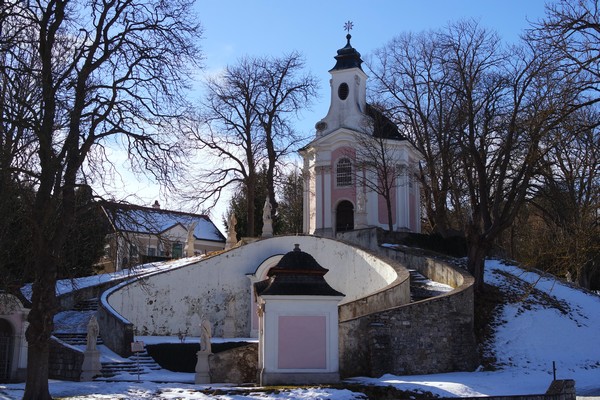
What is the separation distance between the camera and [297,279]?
16234 millimetres

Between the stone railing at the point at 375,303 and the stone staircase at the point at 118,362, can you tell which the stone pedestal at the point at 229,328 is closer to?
the stone staircase at the point at 118,362

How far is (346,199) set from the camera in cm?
3744

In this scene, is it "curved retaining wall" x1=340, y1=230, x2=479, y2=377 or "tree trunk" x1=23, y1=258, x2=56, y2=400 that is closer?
"tree trunk" x1=23, y1=258, x2=56, y2=400

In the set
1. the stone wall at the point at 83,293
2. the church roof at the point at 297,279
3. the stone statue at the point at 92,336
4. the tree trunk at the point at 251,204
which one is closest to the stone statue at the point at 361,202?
the tree trunk at the point at 251,204

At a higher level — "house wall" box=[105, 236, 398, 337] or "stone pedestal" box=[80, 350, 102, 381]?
"house wall" box=[105, 236, 398, 337]

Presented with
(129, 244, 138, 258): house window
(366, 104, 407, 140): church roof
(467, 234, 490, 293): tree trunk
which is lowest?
(129, 244, 138, 258): house window

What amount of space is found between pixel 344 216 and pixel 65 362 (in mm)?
19864

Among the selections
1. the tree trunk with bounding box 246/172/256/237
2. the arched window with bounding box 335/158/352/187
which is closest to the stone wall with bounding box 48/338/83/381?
the tree trunk with bounding box 246/172/256/237

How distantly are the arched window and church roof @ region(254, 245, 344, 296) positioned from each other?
2134 centimetres

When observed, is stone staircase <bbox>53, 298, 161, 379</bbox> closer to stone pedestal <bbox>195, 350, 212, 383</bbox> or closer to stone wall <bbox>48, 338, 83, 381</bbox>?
stone wall <bbox>48, 338, 83, 381</bbox>

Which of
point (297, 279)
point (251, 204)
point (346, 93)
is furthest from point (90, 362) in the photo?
point (346, 93)

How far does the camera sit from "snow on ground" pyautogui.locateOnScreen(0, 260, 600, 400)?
1522 centimetres

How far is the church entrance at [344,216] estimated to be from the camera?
37.7m

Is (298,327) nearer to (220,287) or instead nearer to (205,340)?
(205,340)
